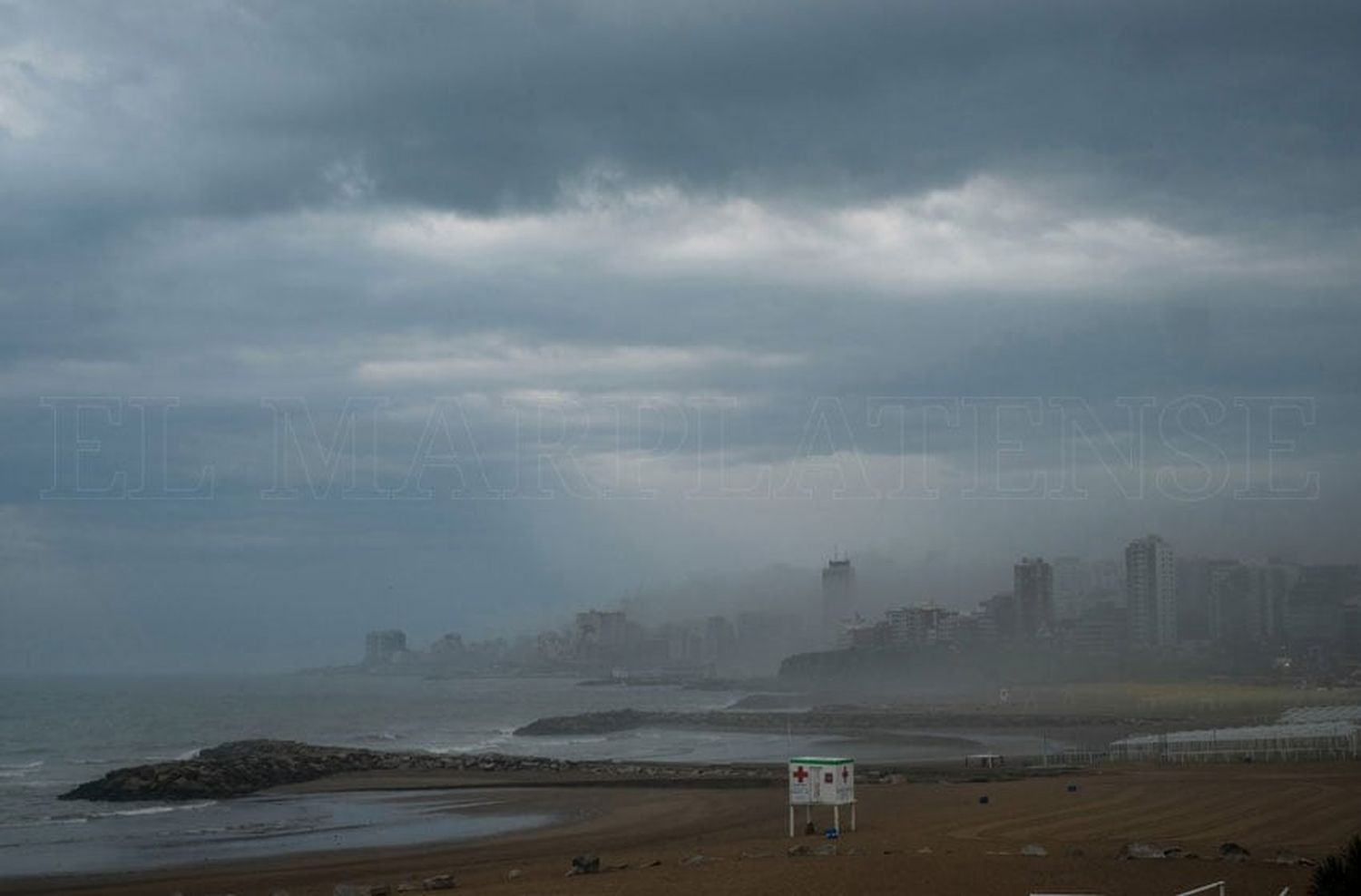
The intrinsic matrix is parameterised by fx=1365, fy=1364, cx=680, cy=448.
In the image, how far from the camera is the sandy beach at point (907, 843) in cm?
1922

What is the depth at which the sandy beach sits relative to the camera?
1922 cm

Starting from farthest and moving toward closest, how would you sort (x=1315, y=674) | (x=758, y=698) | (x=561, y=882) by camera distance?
(x=758, y=698) → (x=1315, y=674) → (x=561, y=882)

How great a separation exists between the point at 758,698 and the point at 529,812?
375 ft

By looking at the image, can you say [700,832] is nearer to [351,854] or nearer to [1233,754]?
[351,854]

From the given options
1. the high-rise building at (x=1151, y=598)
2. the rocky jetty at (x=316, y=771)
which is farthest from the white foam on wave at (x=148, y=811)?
the high-rise building at (x=1151, y=598)

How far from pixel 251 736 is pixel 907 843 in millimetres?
68610

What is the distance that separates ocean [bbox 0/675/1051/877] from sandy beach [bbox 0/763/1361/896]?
275 cm

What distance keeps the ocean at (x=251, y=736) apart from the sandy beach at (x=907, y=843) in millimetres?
2750

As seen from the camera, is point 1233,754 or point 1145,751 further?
point 1145,751

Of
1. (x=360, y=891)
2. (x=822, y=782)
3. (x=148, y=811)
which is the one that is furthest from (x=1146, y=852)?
(x=148, y=811)

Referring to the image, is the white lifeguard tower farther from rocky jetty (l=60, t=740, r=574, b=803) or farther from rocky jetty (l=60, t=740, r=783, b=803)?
rocky jetty (l=60, t=740, r=574, b=803)

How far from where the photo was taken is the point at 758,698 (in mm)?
149375

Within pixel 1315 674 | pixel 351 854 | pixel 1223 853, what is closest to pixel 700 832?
pixel 351 854

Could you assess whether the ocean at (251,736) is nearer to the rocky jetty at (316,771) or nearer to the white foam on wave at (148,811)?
the white foam on wave at (148,811)
